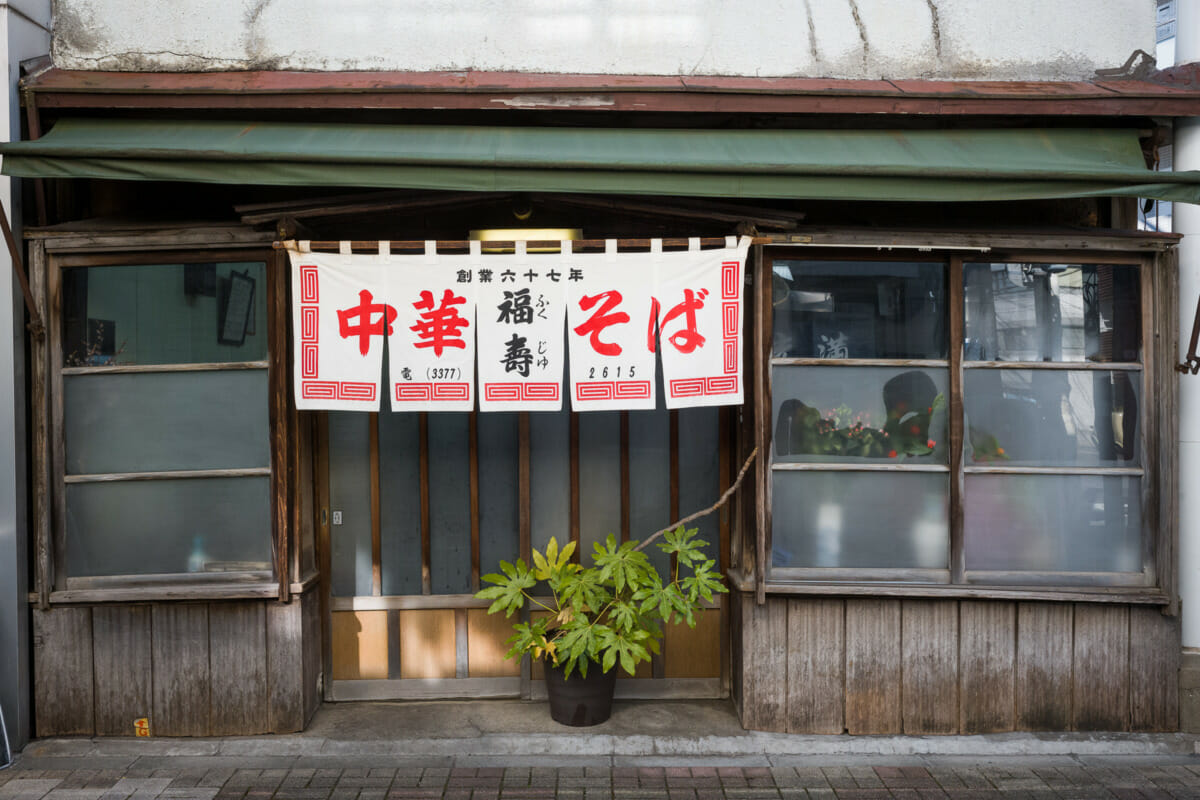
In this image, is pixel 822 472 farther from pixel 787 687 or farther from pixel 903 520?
pixel 787 687

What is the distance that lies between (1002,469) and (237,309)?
5.70 meters

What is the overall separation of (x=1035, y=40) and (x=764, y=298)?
2939 millimetres

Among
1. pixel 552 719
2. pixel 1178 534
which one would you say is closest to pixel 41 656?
pixel 552 719

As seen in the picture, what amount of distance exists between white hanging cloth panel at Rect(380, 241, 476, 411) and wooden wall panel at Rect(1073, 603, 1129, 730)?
15.6 feet

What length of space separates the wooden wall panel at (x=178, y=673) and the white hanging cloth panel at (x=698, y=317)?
12.5 feet

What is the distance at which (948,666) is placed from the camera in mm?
5355

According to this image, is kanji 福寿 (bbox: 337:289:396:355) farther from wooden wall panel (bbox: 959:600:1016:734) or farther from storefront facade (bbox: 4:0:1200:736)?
wooden wall panel (bbox: 959:600:1016:734)

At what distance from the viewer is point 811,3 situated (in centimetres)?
557

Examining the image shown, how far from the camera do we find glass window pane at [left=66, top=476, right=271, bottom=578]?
532 cm

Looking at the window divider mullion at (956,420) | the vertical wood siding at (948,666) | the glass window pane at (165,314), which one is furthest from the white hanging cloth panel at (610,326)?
the glass window pane at (165,314)

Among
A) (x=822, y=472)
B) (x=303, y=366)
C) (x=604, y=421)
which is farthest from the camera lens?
(x=604, y=421)

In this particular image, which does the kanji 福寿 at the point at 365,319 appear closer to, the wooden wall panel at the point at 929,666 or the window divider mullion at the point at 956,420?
the window divider mullion at the point at 956,420

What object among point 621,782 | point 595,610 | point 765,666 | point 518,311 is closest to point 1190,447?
point 765,666

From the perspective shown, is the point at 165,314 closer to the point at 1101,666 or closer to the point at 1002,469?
the point at 1002,469
